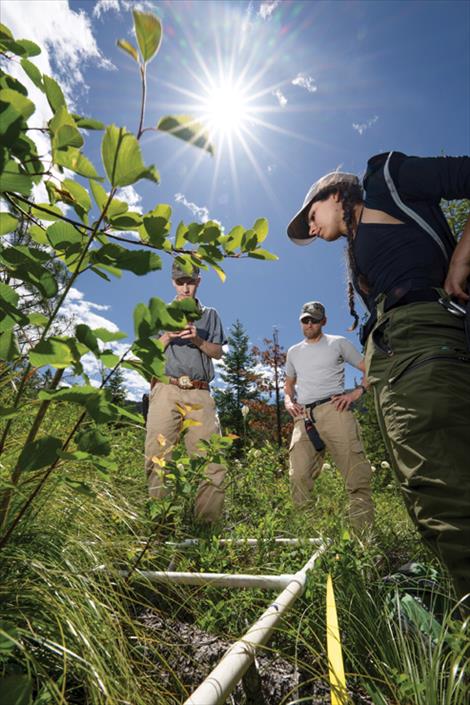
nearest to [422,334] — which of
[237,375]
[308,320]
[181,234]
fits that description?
[181,234]

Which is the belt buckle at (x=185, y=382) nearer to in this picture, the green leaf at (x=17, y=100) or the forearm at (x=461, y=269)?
the forearm at (x=461, y=269)

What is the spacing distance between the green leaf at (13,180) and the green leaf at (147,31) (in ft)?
0.74

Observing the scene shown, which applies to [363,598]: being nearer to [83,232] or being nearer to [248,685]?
[248,685]

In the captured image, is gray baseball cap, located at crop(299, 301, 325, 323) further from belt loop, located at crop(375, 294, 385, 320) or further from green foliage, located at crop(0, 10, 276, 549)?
green foliage, located at crop(0, 10, 276, 549)

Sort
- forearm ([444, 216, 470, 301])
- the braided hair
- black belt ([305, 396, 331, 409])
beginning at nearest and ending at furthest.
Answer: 1. forearm ([444, 216, 470, 301])
2. the braided hair
3. black belt ([305, 396, 331, 409])

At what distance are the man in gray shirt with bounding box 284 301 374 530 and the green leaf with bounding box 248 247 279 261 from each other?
2.92m

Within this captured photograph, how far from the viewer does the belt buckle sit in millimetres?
3352

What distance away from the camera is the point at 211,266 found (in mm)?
899

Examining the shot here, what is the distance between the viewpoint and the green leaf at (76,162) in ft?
1.99

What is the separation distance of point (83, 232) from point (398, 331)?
1034 millimetres

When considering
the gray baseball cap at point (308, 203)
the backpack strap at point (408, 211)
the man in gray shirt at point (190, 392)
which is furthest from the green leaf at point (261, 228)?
the man in gray shirt at point (190, 392)

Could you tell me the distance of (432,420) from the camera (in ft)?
3.90

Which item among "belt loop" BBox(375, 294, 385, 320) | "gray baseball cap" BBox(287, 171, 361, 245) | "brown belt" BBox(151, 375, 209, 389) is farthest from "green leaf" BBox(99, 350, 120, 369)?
"brown belt" BBox(151, 375, 209, 389)

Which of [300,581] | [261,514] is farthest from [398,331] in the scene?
[261,514]
